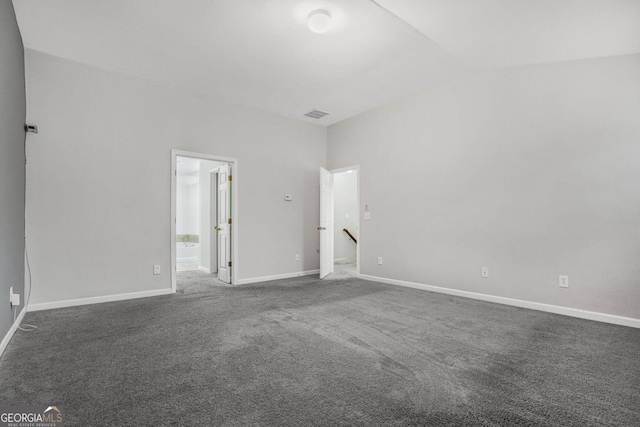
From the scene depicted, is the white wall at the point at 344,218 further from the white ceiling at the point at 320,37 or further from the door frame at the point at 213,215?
the white ceiling at the point at 320,37

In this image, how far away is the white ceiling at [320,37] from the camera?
265 centimetres

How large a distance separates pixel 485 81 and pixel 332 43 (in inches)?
84.5

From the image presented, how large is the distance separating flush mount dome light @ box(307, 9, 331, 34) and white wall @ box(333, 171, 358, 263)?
5196 mm

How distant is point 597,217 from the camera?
3123 millimetres

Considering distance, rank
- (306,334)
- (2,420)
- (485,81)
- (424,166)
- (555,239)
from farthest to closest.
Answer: (424,166), (485,81), (555,239), (306,334), (2,420)

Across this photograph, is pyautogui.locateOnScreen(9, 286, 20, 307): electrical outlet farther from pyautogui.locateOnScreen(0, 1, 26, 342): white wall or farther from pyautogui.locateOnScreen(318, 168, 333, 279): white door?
pyautogui.locateOnScreen(318, 168, 333, 279): white door

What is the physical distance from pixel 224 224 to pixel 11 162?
2.92 metres

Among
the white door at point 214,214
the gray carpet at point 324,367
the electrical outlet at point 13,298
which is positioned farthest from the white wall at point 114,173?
the white door at point 214,214

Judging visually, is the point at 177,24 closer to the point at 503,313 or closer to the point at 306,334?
the point at 306,334

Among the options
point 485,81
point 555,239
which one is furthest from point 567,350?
point 485,81

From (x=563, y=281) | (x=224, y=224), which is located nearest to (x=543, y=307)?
(x=563, y=281)

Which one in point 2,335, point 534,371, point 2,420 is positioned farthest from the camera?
point 2,335

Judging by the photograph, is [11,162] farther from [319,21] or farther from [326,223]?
[326,223]

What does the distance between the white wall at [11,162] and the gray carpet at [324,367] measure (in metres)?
0.49
